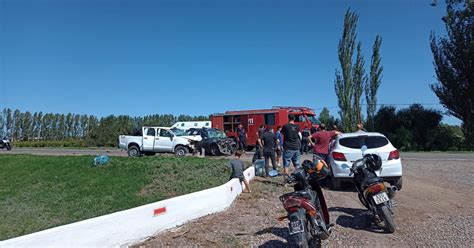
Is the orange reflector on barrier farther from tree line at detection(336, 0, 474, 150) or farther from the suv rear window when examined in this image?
tree line at detection(336, 0, 474, 150)

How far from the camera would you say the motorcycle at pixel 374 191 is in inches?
254

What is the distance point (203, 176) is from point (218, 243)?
26.9 feet

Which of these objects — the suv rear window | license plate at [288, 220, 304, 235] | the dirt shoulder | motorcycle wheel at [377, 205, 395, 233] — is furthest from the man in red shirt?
license plate at [288, 220, 304, 235]

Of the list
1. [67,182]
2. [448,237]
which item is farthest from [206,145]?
[448,237]

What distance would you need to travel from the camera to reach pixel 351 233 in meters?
6.70

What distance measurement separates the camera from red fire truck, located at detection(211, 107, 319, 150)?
27.1 m

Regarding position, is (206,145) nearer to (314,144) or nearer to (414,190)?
(314,144)

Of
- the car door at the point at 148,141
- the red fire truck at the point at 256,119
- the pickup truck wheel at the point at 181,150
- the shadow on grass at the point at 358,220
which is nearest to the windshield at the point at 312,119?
the red fire truck at the point at 256,119

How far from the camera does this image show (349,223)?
24.1 feet

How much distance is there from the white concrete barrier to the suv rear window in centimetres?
357

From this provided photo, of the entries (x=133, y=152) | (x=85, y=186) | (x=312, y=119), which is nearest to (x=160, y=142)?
(x=133, y=152)

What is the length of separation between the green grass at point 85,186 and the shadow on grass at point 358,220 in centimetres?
526

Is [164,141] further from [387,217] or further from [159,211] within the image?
Result: [387,217]

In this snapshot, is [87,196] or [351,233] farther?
[87,196]
